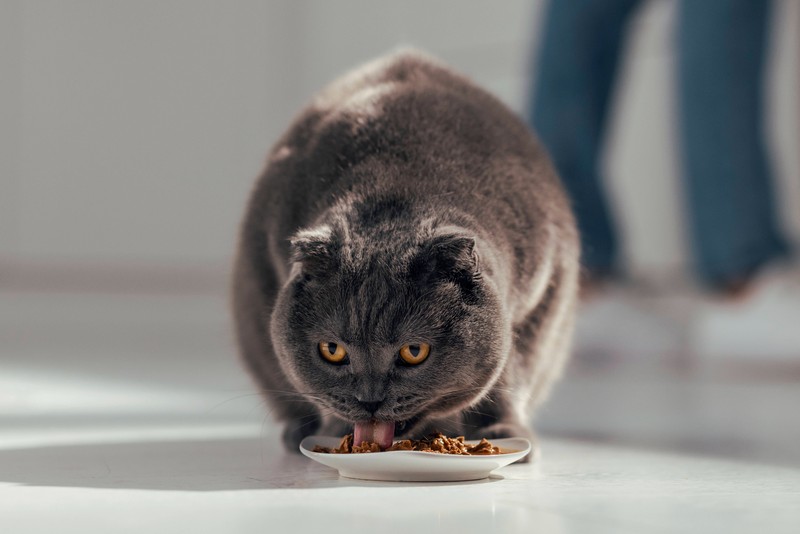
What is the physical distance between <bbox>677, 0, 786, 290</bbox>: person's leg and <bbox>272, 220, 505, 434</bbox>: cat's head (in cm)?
179

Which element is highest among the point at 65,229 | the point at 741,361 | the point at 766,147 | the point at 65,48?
the point at 65,48

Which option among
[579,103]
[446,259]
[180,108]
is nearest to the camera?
[446,259]

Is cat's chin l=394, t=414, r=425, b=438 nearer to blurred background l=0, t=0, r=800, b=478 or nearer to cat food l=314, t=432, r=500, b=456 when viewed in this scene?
cat food l=314, t=432, r=500, b=456

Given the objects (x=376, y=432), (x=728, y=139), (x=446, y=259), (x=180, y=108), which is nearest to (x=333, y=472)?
(x=376, y=432)

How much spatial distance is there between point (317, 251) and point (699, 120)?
2.03 metres

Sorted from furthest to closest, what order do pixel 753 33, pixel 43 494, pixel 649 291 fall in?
pixel 649 291 < pixel 753 33 < pixel 43 494

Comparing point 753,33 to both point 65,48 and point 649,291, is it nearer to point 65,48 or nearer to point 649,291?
point 649,291

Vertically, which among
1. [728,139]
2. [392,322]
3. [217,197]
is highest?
[217,197]

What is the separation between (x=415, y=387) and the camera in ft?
4.29

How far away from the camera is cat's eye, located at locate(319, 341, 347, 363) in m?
1.32

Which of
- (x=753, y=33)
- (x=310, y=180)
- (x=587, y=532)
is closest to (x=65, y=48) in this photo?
(x=753, y=33)

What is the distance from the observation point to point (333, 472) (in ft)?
4.56

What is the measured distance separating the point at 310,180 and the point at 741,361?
2250 mm

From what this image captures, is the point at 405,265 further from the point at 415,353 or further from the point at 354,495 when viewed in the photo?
the point at 354,495
